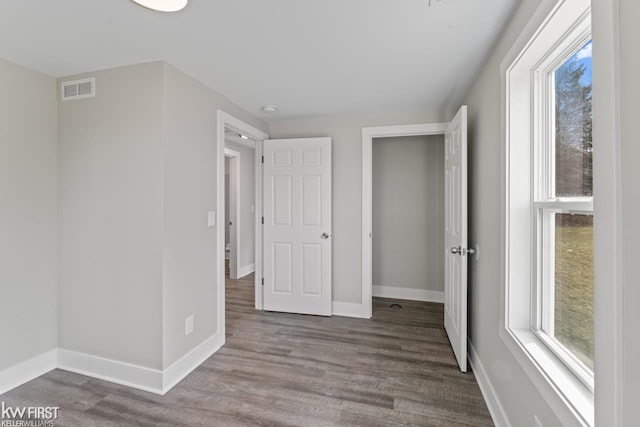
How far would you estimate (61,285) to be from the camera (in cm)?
231

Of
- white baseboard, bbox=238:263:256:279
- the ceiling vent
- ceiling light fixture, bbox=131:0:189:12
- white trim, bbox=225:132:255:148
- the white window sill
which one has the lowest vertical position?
white baseboard, bbox=238:263:256:279

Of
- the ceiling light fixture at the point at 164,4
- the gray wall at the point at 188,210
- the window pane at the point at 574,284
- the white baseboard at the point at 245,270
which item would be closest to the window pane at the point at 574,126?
the window pane at the point at 574,284

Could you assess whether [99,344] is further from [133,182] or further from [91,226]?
[133,182]

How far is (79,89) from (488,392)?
11.8 feet

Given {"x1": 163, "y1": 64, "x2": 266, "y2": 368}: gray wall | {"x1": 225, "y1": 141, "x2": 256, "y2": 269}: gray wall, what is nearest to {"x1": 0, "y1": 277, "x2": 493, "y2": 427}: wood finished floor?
{"x1": 163, "y1": 64, "x2": 266, "y2": 368}: gray wall

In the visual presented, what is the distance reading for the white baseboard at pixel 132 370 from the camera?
204cm

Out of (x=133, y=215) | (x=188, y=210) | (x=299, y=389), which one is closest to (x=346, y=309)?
(x=299, y=389)

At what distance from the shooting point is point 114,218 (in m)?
2.15

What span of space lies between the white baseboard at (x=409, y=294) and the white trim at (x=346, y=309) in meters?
0.85

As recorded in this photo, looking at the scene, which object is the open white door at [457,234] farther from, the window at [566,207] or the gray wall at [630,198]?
the gray wall at [630,198]

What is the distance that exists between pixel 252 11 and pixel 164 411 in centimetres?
237

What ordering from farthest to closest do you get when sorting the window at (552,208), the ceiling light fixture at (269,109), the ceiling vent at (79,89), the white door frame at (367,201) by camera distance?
the white door frame at (367,201) → the ceiling light fixture at (269,109) → the ceiling vent at (79,89) → the window at (552,208)

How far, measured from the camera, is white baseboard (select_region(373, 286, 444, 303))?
12.7 ft

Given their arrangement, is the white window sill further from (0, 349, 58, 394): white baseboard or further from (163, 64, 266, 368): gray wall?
(0, 349, 58, 394): white baseboard
